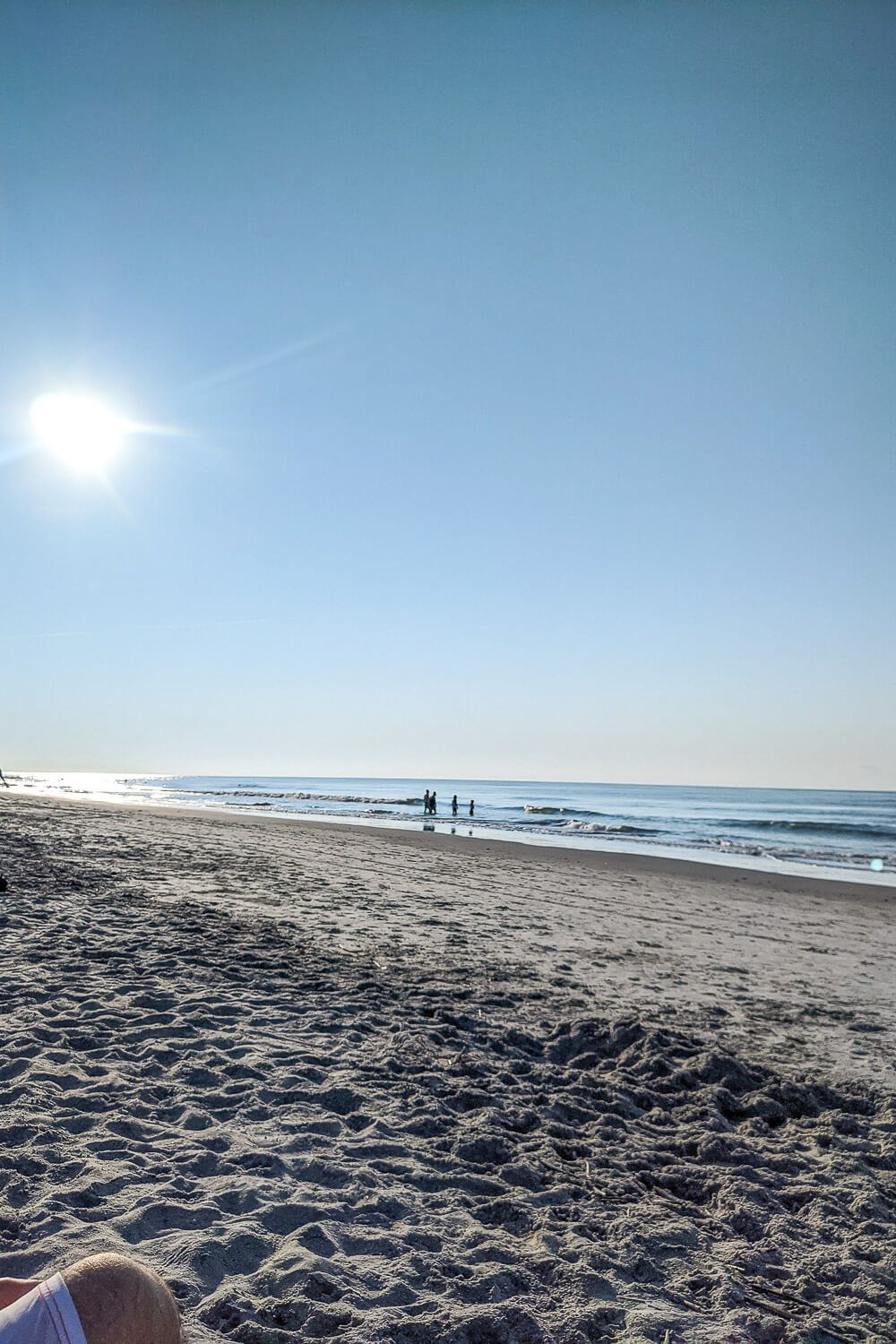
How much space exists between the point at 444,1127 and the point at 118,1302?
3352mm

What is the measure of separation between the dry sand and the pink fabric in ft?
5.56

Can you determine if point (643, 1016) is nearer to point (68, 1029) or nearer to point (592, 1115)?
point (592, 1115)

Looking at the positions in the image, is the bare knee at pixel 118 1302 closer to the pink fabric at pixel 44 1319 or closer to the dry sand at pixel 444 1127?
the pink fabric at pixel 44 1319

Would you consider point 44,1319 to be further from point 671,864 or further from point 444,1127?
point 671,864

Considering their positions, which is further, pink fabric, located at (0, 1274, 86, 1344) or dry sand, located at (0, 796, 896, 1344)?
dry sand, located at (0, 796, 896, 1344)

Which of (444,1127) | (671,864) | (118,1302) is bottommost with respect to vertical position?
(671,864)

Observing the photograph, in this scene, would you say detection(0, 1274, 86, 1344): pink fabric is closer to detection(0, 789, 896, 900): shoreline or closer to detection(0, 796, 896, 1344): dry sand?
detection(0, 796, 896, 1344): dry sand

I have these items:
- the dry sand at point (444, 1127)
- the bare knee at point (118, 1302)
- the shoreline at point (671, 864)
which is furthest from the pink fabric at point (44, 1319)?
the shoreline at point (671, 864)

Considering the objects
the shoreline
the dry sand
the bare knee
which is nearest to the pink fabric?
the bare knee

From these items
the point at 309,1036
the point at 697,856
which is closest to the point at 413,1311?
the point at 309,1036

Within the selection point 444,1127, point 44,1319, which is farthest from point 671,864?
point 44,1319

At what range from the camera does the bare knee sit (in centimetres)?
166

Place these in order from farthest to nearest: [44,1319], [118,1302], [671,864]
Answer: [671,864] → [118,1302] → [44,1319]

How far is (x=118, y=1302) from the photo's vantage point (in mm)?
1718
